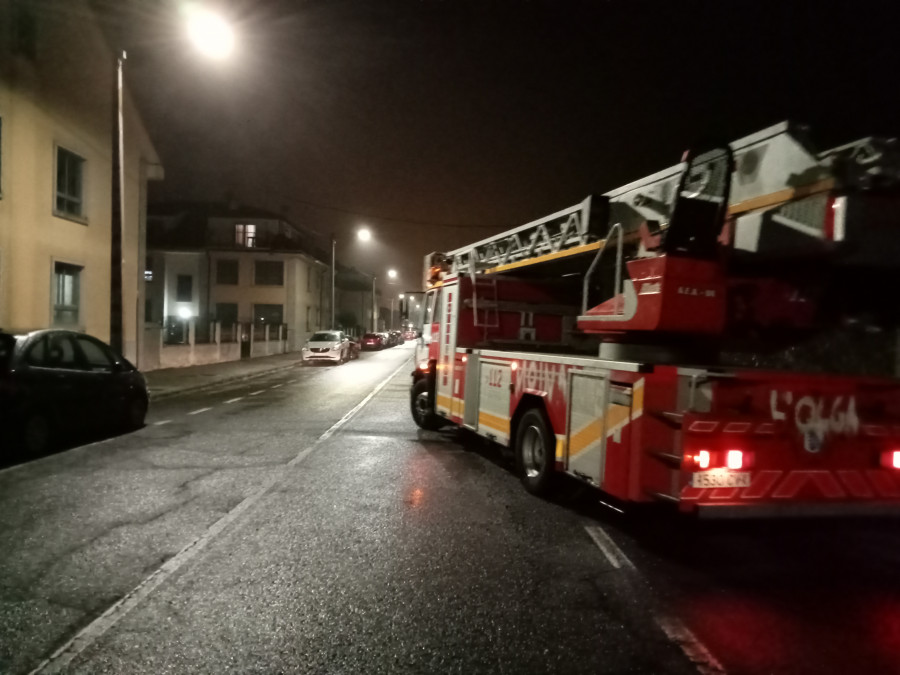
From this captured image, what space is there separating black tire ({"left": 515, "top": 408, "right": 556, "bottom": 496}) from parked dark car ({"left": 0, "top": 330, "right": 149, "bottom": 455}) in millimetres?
5838

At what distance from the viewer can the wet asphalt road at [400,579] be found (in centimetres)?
365

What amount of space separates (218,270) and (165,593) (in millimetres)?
48630

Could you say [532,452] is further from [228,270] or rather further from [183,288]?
[183,288]

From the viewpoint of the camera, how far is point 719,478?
16.1 feet

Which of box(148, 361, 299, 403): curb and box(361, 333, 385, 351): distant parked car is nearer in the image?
box(148, 361, 299, 403): curb

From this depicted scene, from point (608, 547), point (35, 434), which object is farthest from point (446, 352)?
point (35, 434)

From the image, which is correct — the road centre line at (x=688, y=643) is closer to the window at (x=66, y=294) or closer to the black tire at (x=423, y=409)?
the black tire at (x=423, y=409)

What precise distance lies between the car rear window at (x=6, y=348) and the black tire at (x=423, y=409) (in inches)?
224

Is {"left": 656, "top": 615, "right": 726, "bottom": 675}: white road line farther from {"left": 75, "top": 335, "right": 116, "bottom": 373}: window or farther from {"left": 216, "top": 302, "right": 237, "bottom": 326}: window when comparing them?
{"left": 216, "top": 302, "right": 237, "bottom": 326}: window

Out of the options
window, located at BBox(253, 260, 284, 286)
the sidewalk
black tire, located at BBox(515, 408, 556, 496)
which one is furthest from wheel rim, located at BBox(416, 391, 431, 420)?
window, located at BBox(253, 260, 284, 286)

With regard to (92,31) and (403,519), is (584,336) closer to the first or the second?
(403,519)

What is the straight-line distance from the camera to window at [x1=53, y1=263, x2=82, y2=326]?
62.2 feet

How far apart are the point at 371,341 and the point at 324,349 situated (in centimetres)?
2024

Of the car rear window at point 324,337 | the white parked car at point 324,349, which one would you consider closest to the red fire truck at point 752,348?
the white parked car at point 324,349
